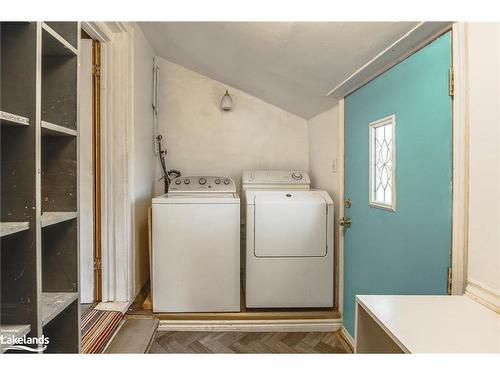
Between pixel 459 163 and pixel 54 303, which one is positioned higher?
pixel 459 163

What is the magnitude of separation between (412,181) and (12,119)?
1.53m

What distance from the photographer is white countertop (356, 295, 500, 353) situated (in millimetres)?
735

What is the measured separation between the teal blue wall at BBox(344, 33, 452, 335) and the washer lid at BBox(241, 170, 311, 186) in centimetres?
85

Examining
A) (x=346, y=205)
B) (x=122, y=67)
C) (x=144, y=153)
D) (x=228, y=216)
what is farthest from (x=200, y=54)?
(x=346, y=205)

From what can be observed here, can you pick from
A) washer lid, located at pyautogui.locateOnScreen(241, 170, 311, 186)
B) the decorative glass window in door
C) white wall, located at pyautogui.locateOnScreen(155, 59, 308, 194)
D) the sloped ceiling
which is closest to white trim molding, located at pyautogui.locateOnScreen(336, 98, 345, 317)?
the sloped ceiling

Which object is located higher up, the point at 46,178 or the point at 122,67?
the point at 122,67

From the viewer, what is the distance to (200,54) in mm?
2564

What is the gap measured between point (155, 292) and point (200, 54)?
2.00 meters

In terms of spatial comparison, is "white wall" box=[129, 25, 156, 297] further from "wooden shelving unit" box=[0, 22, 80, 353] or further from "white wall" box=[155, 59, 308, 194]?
"wooden shelving unit" box=[0, 22, 80, 353]

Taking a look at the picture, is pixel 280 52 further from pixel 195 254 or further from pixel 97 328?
pixel 97 328

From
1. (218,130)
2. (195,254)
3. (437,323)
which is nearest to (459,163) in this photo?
(437,323)

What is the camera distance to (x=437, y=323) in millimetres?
841

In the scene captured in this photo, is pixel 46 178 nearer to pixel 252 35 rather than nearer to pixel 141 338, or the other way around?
pixel 141 338

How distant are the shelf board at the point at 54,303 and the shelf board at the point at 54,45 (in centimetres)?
89
